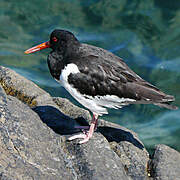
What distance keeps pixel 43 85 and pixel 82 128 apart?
11.4 ft

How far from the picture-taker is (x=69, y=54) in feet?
17.8

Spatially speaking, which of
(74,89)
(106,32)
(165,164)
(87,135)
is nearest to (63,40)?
(74,89)

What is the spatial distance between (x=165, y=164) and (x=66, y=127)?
164 centimetres

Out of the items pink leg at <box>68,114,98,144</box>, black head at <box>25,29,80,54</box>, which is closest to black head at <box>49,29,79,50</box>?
black head at <box>25,29,80,54</box>

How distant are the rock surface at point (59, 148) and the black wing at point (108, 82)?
0.70 metres

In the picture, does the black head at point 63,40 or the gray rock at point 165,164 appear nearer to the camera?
the gray rock at point 165,164

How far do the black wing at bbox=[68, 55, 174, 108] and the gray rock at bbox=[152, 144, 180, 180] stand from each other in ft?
2.39

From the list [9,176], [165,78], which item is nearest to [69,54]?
[9,176]

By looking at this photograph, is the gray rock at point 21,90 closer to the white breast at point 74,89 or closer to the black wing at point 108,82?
the white breast at point 74,89

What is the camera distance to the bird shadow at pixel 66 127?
5484 mm

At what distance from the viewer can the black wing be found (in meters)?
5.21

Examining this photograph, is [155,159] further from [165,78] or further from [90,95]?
[165,78]

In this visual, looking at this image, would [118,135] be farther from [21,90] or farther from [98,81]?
[21,90]

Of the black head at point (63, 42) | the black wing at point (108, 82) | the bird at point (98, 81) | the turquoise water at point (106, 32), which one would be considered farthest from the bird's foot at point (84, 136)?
the turquoise water at point (106, 32)
